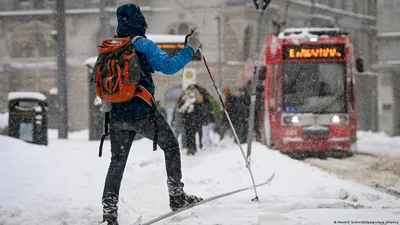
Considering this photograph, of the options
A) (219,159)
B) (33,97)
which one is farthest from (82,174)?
(33,97)

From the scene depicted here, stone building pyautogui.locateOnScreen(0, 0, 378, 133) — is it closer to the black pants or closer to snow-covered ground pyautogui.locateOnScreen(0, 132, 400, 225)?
snow-covered ground pyautogui.locateOnScreen(0, 132, 400, 225)

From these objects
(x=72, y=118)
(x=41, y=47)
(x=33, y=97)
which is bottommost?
(x=72, y=118)

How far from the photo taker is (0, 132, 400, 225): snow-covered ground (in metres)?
4.94

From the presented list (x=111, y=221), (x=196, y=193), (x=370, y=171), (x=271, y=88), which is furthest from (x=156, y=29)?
(x=111, y=221)

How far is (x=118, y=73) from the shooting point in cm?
457

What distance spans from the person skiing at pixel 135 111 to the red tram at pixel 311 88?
29.4ft

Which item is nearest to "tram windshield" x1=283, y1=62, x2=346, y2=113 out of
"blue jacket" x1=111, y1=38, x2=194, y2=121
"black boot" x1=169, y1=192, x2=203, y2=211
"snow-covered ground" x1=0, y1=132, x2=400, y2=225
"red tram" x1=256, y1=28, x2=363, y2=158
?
"red tram" x1=256, y1=28, x2=363, y2=158

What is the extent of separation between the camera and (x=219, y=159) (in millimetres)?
10898

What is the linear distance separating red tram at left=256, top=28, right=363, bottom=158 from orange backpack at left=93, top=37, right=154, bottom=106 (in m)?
9.25

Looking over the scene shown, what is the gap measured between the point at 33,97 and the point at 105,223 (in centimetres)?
1255

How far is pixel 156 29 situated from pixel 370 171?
104ft

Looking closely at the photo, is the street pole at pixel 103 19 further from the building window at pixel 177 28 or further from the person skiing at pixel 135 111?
the building window at pixel 177 28

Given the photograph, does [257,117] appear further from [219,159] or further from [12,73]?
[12,73]

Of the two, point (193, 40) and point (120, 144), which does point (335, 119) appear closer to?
point (193, 40)
